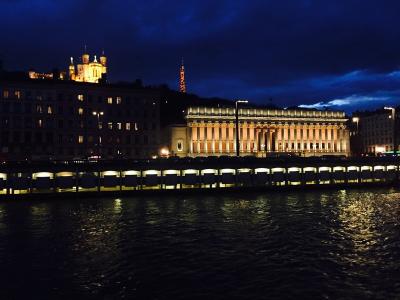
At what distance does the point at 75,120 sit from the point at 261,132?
7467cm

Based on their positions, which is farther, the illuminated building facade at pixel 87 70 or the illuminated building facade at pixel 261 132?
the illuminated building facade at pixel 87 70

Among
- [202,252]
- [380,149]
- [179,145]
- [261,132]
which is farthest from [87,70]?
[202,252]

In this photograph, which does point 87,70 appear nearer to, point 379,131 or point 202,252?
point 379,131

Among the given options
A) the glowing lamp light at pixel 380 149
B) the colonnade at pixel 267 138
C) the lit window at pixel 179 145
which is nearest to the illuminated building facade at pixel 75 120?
the lit window at pixel 179 145

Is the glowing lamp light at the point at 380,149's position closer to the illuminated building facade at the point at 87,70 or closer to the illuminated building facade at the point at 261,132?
the illuminated building facade at the point at 261,132

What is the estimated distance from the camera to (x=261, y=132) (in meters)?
172

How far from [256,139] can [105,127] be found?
64.7 m

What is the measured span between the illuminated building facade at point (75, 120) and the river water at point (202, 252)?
2410 inches

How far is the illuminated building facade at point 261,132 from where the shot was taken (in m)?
159

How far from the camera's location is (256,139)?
171 meters

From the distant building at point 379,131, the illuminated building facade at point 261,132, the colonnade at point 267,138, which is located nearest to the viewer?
the illuminated building facade at point 261,132

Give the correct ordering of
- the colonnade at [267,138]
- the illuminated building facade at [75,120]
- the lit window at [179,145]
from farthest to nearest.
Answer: the colonnade at [267,138]
the lit window at [179,145]
the illuminated building facade at [75,120]

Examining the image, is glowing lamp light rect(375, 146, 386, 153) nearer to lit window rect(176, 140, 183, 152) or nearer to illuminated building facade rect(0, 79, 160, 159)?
lit window rect(176, 140, 183, 152)

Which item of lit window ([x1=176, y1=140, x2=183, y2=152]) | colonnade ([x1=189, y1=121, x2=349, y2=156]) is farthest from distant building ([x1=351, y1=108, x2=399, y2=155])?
lit window ([x1=176, y1=140, x2=183, y2=152])
